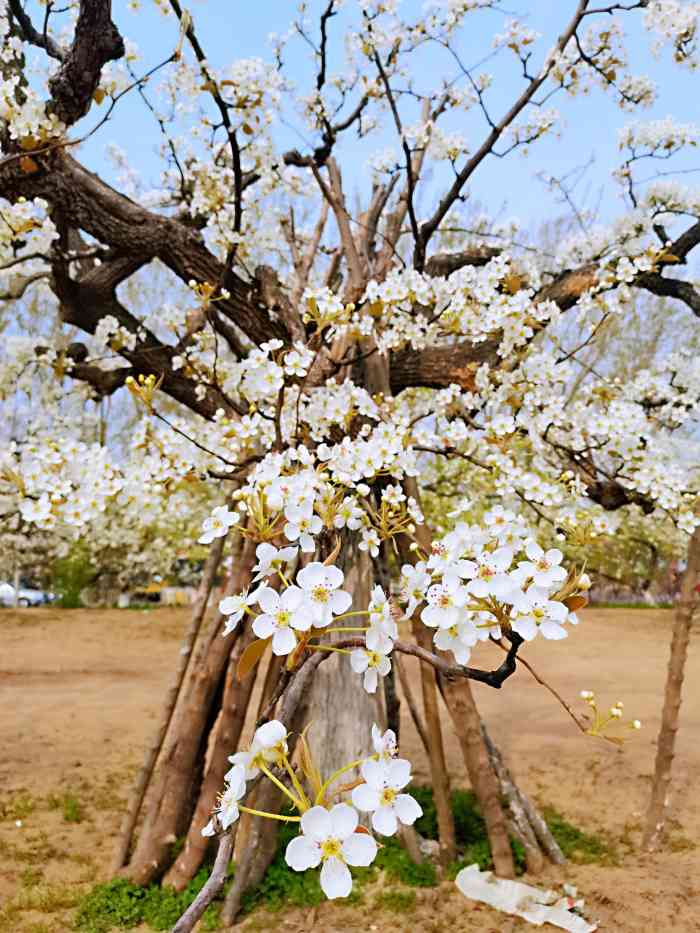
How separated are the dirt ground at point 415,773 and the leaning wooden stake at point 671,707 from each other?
0.44 feet

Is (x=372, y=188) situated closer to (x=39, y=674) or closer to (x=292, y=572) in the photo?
(x=292, y=572)

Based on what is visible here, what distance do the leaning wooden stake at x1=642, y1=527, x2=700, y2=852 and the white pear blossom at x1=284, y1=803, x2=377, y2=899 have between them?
2.84 m

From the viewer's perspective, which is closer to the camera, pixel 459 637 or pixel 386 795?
pixel 386 795

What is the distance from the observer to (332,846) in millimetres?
710

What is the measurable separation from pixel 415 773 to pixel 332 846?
3909mm

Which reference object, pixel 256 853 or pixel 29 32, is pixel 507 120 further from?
pixel 256 853

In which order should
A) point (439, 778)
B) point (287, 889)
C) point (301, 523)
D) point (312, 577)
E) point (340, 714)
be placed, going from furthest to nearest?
1. point (340, 714)
2. point (439, 778)
3. point (287, 889)
4. point (301, 523)
5. point (312, 577)

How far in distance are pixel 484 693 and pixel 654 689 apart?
169 centimetres

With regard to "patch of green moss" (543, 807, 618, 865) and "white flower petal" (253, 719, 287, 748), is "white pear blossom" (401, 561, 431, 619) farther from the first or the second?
"patch of green moss" (543, 807, 618, 865)

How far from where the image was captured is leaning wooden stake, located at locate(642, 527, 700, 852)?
318 cm

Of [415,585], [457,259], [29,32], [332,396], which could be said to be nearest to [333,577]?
[415,585]

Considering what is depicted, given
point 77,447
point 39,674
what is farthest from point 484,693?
point 77,447

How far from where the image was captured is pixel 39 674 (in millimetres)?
7613

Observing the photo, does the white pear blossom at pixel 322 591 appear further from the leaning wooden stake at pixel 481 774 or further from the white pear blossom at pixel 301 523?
the leaning wooden stake at pixel 481 774
